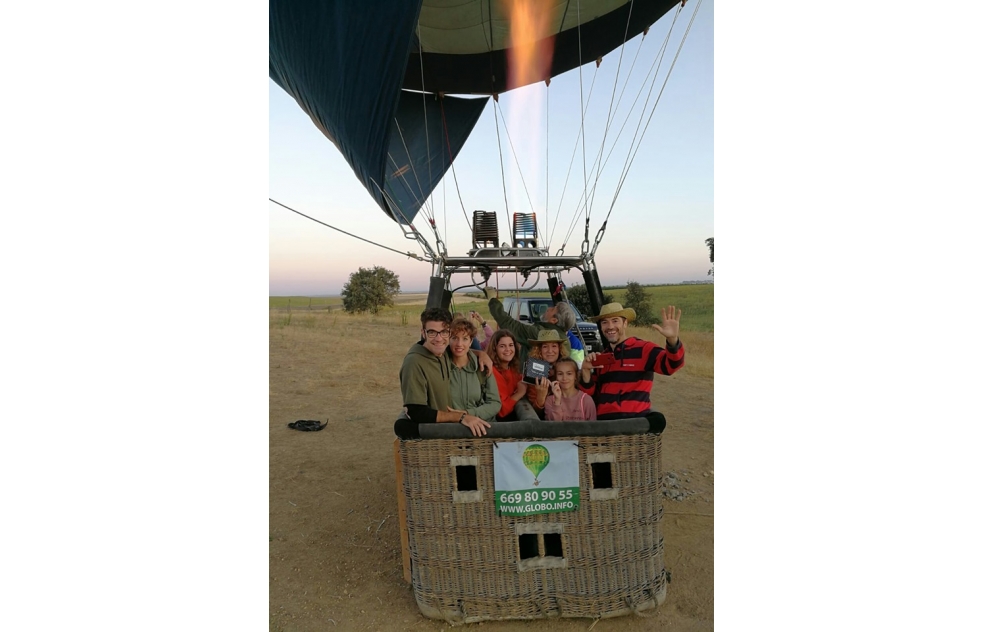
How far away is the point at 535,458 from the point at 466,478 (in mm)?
315

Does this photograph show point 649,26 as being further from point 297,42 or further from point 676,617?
point 676,617

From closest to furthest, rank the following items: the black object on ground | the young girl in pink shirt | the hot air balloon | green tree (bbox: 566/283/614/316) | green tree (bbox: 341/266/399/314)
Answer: the young girl in pink shirt → the hot air balloon → green tree (bbox: 566/283/614/316) → the black object on ground → green tree (bbox: 341/266/399/314)

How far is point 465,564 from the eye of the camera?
84.3 inches

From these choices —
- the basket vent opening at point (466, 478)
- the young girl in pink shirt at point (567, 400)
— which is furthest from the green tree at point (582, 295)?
the basket vent opening at point (466, 478)

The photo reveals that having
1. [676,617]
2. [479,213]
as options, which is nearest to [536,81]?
[479,213]

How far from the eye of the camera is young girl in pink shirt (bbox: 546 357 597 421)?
93.2 inches

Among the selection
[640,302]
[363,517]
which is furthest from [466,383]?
[640,302]

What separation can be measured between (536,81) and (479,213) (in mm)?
2053

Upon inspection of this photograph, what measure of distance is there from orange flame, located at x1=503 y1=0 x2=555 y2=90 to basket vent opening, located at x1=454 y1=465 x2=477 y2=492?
3.81m

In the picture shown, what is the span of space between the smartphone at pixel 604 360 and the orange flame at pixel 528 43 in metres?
3.21

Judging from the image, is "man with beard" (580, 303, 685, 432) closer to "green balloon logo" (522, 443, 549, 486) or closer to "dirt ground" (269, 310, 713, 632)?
"green balloon logo" (522, 443, 549, 486)

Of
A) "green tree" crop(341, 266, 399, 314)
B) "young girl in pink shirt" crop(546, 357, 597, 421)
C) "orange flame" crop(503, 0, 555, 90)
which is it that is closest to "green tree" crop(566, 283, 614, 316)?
"young girl in pink shirt" crop(546, 357, 597, 421)

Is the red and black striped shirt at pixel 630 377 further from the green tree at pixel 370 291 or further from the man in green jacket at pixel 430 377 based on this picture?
the green tree at pixel 370 291

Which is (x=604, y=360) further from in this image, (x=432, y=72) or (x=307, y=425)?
(x=307, y=425)
